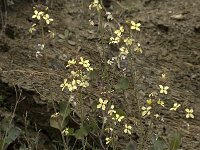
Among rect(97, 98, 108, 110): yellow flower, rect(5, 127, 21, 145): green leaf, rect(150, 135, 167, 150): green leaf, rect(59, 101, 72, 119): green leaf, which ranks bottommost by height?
rect(5, 127, 21, 145): green leaf

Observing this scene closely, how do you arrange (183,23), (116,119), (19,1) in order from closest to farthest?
(116,119)
(183,23)
(19,1)

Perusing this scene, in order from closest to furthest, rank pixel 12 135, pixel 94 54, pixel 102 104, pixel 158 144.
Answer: pixel 102 104 < pixel 158 144 < pixel 12 135 < pixel 94 54

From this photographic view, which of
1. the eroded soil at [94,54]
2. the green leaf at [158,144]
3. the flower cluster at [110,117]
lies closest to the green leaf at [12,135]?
the eroded soil at [94,54]

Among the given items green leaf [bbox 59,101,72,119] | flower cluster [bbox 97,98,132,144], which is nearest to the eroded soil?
green leaf [bbox 59,101,72,119]

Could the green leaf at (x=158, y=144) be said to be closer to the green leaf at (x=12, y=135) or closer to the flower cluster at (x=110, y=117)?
the flower cluster at (x=110, y=117)

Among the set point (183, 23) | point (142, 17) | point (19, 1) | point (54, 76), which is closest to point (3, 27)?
point (19, 1)

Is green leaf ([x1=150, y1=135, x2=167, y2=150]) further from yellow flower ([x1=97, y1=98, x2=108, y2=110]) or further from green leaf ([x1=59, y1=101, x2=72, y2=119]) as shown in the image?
green leaf ([x1=59, y1=101, x2=72, y2=119])

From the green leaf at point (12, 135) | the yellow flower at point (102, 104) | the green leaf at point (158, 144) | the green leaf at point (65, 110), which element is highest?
the yellow flower at point (102, 104)

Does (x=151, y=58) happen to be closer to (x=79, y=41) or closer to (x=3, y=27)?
(x=79, y=41)

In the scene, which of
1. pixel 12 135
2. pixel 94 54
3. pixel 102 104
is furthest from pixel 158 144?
pixel 94 54

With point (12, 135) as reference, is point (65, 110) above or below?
above

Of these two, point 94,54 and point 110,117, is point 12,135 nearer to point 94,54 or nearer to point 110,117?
point 110,117
